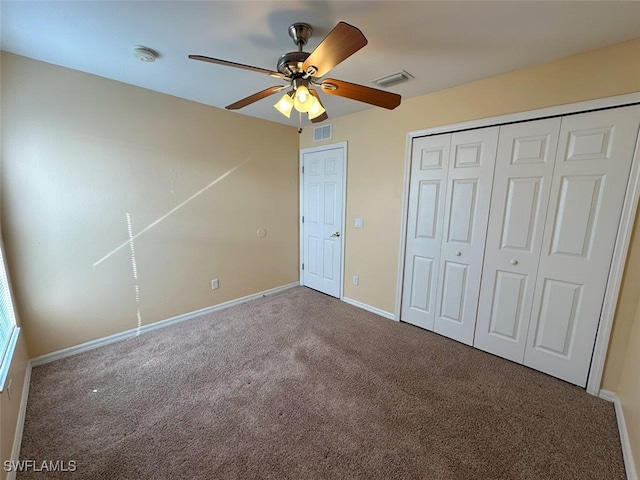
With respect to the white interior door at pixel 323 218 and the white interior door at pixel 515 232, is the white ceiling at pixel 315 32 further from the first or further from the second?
the white interior door at pixel 323 218

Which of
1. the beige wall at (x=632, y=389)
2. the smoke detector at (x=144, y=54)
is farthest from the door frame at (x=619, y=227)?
the smoke detector at (x=144, y=54)

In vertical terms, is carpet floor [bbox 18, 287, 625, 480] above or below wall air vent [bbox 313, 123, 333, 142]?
below

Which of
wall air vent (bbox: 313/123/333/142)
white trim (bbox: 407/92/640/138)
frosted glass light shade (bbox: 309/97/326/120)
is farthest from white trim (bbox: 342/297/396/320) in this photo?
frosted glass light shade (bbox: 309/97/326/120)

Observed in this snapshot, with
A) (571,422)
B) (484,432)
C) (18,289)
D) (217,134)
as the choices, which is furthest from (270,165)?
(571,422)

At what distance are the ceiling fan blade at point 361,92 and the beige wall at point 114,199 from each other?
1.90 m

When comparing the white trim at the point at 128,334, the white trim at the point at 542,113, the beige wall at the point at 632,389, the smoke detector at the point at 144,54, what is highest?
the smoke detector at the point at 144,54

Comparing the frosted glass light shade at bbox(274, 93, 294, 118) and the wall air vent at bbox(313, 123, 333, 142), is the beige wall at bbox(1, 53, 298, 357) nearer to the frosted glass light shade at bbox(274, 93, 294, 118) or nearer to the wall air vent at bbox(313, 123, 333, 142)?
the wall air vent at bbox(313, 123, 333, 142)

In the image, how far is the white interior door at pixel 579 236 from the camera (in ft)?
5.60

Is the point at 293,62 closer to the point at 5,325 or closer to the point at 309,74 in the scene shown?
the point at 309,74

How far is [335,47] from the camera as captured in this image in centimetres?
113

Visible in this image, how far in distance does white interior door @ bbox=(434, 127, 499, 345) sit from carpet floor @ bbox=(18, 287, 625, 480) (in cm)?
29

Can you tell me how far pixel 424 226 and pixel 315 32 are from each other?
1935 millimetres

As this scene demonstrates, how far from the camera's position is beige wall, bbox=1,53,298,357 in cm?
196

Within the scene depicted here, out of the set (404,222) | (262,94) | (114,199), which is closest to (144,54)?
(262,94)
